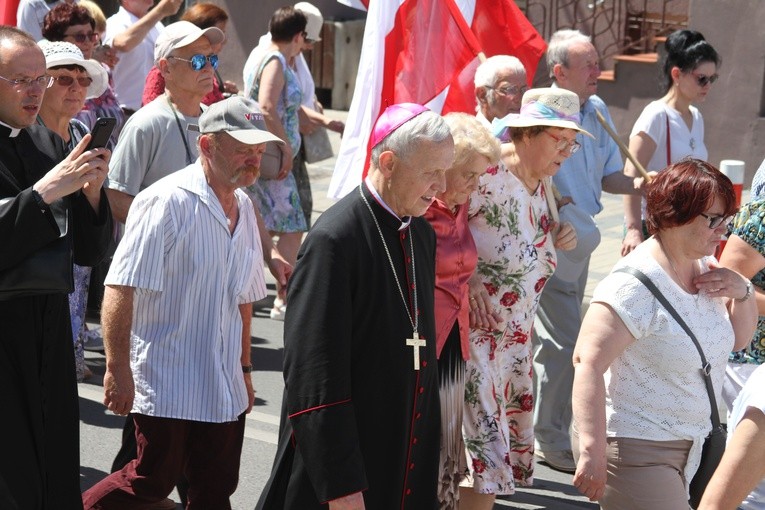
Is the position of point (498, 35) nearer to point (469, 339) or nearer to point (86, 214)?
point (469, 339)

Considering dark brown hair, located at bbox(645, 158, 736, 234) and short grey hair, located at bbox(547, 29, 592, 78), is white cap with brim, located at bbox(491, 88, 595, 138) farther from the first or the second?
short grey hair, located at bbox(547, 29, 592, 78)

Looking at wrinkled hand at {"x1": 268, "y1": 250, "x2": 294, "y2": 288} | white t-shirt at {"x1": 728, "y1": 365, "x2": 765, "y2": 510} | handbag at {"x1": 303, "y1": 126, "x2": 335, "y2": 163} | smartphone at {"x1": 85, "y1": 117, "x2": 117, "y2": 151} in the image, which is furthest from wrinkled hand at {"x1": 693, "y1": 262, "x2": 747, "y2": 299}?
handbag at {"x1": 303, "y1": 126, "x2": 335, "y2": 163}

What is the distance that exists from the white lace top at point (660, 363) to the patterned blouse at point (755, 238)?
766mm

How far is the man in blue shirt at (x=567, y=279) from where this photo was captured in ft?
22.6

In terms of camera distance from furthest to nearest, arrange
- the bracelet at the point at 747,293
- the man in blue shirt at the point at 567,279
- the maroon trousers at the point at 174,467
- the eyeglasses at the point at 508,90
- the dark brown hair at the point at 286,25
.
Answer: the dark brown hair at the point at 286,25 → the man in blue shirt at the point at 567,279 → the eyeglasses at the point at 508,90 → the maroon trousers at the point at 174,467 → the bracelet at the point at 747,293

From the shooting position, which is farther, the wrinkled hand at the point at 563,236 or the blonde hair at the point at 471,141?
the wrinkled hand at the point at 563,236

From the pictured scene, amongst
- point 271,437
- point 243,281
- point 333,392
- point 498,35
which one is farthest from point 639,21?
point 333,392

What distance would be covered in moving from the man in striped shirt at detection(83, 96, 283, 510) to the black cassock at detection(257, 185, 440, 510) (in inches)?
29.8

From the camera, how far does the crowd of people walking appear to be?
413 cm

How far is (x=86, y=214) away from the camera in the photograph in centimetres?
449

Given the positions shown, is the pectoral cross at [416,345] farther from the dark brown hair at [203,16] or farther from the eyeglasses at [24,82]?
the dark brown hair at [203,16]

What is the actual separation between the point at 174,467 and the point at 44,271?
1104 mm

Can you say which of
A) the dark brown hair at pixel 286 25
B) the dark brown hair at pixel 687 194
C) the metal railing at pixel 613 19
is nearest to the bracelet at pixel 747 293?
the dark brown hair at pixel 687 194

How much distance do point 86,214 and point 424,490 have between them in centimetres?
147
